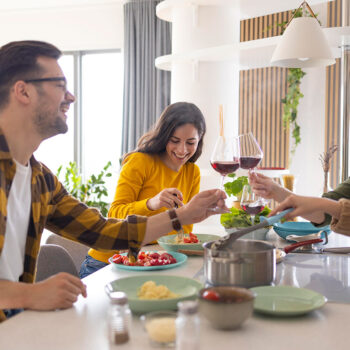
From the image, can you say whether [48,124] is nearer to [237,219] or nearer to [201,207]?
[201,207]

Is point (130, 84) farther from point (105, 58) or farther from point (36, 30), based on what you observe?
point (36, 30)

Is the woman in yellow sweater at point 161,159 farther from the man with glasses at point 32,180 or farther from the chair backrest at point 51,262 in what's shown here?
the man with glasses at point 32,180

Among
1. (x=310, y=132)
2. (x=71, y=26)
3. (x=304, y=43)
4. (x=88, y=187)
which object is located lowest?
(x=88, y=187)

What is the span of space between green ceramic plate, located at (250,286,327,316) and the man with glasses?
546 millimetres

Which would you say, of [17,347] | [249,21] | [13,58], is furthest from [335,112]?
[17,347]

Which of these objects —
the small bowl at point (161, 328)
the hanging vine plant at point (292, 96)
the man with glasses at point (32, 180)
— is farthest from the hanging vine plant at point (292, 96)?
the small bowl at point (161, 328)

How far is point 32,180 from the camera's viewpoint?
1.53 meters

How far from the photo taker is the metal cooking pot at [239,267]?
48.2 inches

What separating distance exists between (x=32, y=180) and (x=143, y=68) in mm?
4565

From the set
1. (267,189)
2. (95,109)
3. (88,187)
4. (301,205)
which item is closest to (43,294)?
(301,205)

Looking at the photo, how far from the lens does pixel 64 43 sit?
6273mm

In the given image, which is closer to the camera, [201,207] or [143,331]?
[143,331]

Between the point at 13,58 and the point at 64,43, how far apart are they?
5076 mm

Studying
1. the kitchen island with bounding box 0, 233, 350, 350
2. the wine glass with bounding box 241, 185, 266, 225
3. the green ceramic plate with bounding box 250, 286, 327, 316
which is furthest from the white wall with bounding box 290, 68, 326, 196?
the green ceramic plate with bounding box 250, 286, 327, 316
